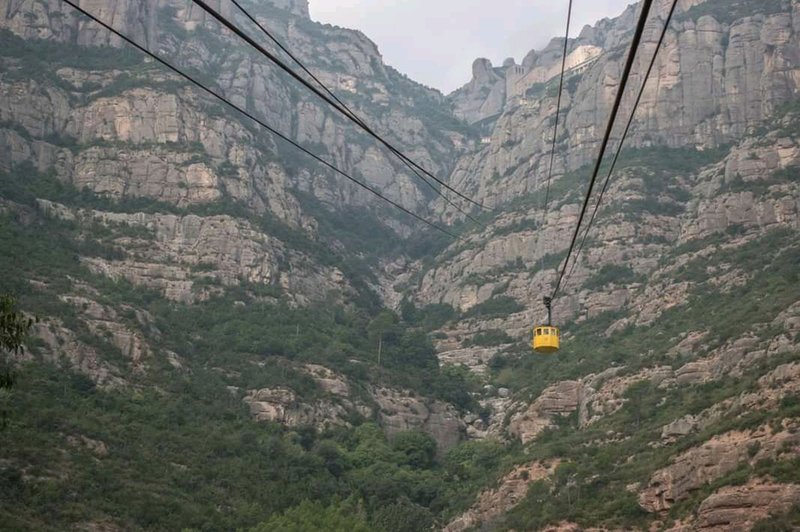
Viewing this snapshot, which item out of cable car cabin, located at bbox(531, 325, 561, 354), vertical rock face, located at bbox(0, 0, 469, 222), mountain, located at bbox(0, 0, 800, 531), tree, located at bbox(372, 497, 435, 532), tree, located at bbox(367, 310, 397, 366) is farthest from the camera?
vertical rock face, located at bbox(0, 0, 469, 222)

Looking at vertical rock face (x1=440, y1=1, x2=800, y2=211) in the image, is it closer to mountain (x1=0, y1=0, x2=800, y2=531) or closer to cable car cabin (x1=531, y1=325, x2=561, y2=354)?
mountain (x1=0, y1=0, x2=800, y2=531)

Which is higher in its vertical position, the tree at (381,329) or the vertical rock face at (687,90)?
the vertical rock face at (687,90)

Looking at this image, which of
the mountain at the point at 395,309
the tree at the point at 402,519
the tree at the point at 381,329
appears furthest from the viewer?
the tree at the point at 381,329

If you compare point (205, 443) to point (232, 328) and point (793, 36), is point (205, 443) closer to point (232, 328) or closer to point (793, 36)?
point (232, 328)

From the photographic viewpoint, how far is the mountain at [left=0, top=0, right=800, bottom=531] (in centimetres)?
5941

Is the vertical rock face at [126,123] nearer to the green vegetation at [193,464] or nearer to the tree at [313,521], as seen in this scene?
the green vegetation at [193,464]

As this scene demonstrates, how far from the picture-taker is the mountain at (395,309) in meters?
59.4

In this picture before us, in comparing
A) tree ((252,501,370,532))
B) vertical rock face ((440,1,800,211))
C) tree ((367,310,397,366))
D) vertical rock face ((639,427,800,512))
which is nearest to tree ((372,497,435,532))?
tree ((252,501,370,532))

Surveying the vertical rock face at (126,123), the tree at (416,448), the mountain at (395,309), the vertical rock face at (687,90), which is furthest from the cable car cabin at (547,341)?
the vertical rock face at (687,90)

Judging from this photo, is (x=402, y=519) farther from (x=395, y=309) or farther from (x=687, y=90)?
(x=687, y=90)

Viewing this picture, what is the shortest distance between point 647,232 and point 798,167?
23921mm

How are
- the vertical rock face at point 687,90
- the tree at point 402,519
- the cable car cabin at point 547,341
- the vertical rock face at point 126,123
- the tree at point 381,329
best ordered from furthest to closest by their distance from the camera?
the vertical rock face at point 687,90
the vertical rock face at point 126,123
the tree at point 381,329
the tree at point 402,519
the cable car cabin at point 547,341

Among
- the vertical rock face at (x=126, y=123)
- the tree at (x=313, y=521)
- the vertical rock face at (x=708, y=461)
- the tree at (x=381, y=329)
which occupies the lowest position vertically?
the tree at (x=313, y=521)

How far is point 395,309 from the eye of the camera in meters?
152
